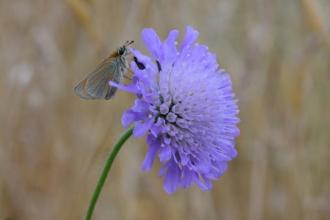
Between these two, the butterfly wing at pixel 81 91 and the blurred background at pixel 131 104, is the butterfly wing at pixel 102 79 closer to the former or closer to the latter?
the butterfly wing at pixel 81 91

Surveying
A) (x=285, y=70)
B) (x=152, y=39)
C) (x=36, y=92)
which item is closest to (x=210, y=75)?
(x=152, y=39)

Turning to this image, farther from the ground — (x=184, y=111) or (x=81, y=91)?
(x=184, y=111)

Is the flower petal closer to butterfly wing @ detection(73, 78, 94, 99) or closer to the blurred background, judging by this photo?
butterfly wing @ detection(73, 78, 94, 99)

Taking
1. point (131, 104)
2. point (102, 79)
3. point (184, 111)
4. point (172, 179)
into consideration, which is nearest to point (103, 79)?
point (102, 79)

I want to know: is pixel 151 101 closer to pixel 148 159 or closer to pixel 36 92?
pixel 148 159

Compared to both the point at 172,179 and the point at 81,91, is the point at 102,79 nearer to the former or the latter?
the point at 81,91
